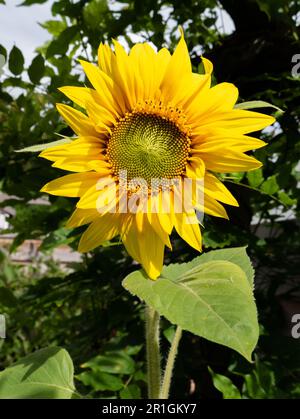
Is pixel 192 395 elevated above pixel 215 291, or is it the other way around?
pixel 215 291

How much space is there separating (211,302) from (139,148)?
28cm

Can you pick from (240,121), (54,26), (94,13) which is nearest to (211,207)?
(240,121)

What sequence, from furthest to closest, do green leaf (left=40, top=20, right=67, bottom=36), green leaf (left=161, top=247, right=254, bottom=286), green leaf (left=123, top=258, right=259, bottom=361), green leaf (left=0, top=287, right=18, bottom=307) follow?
1. green leaf (left=40, top=20, right=67, bottom=36)
2. green leaf (left=0, top=287, right=18, bottom=307)
3. green leaf (left=161, top=247, right=254, bottom=286)
4. green leaf (left=123, top=258, right=259, bottom=361)

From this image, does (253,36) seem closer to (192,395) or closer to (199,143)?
(199,143)

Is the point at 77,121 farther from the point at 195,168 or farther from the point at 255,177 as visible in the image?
the point at 255,177

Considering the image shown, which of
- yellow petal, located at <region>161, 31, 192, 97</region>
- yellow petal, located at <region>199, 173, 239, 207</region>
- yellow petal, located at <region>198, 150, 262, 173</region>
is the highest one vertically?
yellow petal, located at <region>161, 31, 192, 97</region>

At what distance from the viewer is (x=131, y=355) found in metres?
1.33

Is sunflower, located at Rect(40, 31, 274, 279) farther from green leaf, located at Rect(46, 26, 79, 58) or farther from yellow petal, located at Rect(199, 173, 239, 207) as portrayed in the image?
green leaf, located at Rect(46, 26, 79, 58)

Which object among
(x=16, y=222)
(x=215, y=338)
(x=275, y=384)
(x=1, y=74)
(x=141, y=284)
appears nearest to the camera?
(x=215, y=338)

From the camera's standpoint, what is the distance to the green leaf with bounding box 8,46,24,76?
1.22 meters

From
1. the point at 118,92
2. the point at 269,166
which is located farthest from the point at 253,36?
the point at 118,92

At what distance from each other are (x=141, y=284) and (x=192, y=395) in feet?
2.59

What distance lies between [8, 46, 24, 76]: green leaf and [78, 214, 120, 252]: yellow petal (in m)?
A: 0.67

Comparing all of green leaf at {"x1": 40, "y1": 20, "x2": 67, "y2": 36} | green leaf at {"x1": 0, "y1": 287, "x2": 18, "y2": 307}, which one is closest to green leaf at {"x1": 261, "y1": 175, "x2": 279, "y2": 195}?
green leaf at {"x1": 0, "y1": 287, "x2": 18, "y2": 307}
